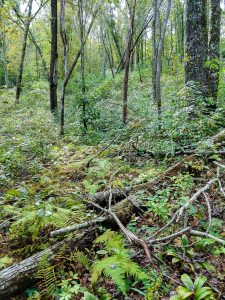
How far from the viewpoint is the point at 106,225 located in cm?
280

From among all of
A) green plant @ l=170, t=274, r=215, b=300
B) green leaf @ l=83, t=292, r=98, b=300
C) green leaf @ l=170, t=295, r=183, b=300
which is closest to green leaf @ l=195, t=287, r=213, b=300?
green plant @ l=170, t=274, r=215, b=300

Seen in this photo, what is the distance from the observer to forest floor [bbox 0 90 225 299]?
212 centimetres

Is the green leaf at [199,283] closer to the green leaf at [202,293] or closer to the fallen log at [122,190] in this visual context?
the green leaf at [202,293]

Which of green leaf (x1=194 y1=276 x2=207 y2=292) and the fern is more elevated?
green leaf (x1=194 y1=276 x2=207 y2=292)

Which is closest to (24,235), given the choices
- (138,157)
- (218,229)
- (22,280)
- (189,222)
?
(22,280)

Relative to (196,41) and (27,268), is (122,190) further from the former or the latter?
(196,41)

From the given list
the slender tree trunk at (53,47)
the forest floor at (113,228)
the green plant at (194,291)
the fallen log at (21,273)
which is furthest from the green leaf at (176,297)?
the slender tree trunk at (53,47)

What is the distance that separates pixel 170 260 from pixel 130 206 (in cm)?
88

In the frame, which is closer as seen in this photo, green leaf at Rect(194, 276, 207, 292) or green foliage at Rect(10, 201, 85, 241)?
green leaf at Rect(194, 276, 207, 292)

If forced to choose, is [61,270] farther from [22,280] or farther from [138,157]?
[138,157]

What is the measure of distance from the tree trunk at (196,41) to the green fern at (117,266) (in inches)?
165

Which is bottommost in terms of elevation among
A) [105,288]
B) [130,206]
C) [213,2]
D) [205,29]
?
[105,288]

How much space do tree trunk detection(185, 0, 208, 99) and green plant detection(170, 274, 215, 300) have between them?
14.3 ft

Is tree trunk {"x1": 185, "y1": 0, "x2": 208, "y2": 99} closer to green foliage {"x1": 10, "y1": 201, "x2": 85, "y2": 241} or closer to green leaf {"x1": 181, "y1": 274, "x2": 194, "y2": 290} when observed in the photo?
green foliage {"x1": 10, "y1": 201, "x2": 85, "y2": 241}
